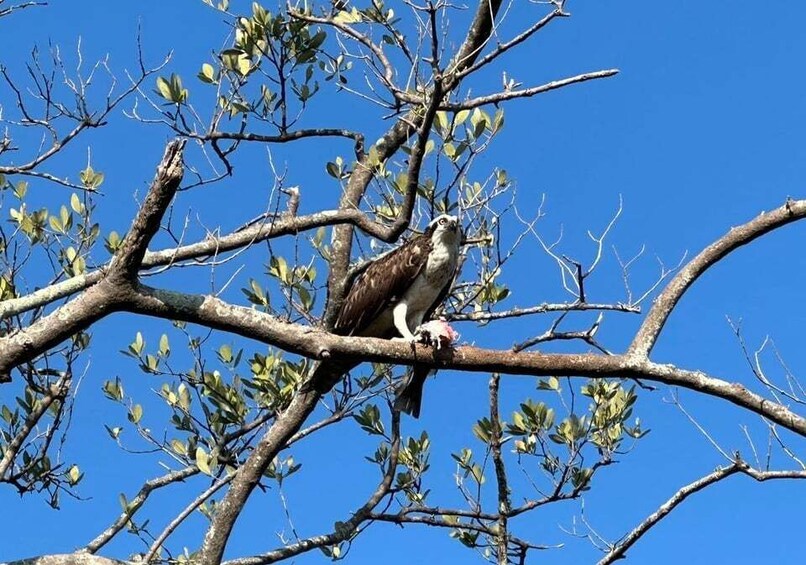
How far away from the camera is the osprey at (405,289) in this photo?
24.3 ft

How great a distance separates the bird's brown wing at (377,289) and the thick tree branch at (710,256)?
2247 mm

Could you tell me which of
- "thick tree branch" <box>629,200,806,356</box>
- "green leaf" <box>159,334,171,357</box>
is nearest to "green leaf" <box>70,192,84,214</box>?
"green leaf" <box>159,334,171,357</box>

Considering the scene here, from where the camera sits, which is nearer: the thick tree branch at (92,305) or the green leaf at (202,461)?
the thick tree branch at (92,305)

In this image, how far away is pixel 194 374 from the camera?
7.97m

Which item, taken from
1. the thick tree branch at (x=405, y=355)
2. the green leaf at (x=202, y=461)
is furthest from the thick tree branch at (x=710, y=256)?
the green leaf at (x=202, y=461)

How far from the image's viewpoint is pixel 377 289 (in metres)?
7.39

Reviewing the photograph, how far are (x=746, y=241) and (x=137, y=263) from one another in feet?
10.7

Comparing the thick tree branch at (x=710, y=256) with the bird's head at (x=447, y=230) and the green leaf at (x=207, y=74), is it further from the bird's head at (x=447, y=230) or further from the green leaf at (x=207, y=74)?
the green leaf at (x=207, y=74)

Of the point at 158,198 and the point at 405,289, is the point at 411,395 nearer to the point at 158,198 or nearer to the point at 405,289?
the point at 405,289

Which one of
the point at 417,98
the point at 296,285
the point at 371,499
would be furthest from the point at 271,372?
the point at 417,98

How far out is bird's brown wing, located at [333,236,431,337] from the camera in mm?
7414

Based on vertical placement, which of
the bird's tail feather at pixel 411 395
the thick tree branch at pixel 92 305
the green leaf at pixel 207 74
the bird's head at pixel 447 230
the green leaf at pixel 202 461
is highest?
the green leaf at pixel 207 74

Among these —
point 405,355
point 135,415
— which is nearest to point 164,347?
point 135,415

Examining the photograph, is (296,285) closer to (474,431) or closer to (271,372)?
(271,372)
